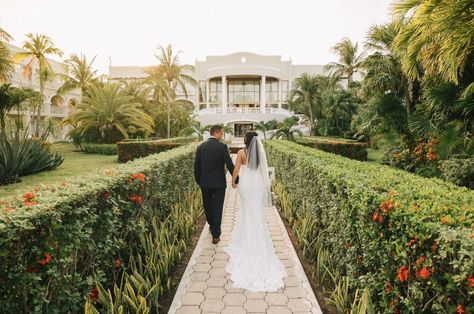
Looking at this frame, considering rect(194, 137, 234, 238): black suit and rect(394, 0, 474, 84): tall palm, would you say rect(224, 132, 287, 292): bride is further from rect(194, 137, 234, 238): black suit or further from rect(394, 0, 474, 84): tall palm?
rect(394, 0, 474, 84): tall palm

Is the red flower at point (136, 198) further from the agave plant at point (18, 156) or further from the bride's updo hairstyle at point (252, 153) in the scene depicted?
the agave plant at point (18, 156)

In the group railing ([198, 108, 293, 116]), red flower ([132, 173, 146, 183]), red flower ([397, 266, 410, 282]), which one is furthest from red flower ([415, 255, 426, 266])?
railing ([198, 108, 293, 116])

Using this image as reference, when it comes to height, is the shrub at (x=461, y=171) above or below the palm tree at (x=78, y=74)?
below

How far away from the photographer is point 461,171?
9992 millimetres

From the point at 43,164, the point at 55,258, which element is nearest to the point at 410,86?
the point at 55,258

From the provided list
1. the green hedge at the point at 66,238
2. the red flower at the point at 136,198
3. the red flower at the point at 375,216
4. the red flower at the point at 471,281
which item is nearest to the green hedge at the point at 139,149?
the red flower at the point at 136,198

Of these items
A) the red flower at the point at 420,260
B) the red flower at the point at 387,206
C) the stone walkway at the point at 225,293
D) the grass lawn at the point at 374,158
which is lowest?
the grass lawn at the point at 374,158

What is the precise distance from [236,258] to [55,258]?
2.75m

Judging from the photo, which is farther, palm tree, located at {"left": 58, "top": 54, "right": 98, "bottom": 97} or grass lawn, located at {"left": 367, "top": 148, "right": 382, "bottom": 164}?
palm tree, located at {"left": 58, "top": 54, "right": 98, "bottom": 97}

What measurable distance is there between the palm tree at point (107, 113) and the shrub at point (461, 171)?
20.2 m

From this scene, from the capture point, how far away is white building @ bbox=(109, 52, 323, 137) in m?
39.7

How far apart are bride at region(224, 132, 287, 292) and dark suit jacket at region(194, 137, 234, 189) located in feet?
0.97

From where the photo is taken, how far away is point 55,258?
2.48m

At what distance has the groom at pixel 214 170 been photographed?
18.2 feet
